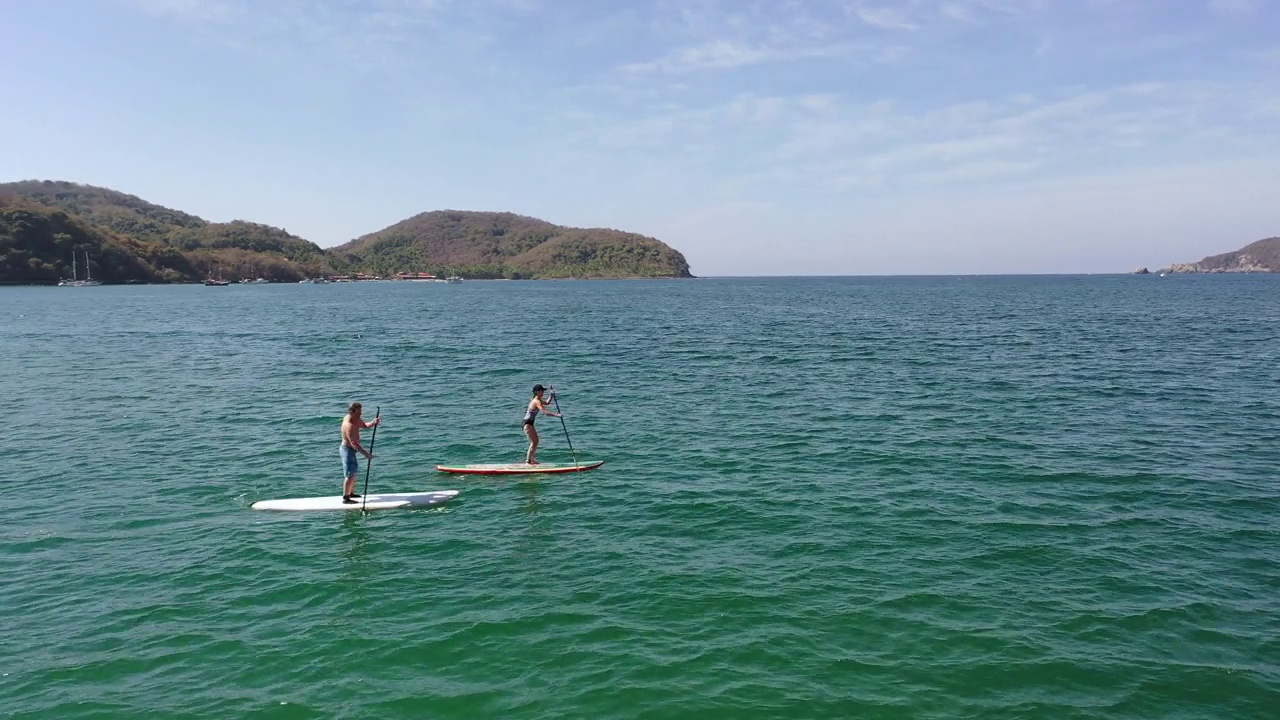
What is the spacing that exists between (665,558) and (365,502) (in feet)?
27.2

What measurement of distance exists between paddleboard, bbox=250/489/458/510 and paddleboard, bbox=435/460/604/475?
2518 millimetres

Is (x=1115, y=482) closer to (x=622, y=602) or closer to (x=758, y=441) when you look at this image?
(x=758, y=441)

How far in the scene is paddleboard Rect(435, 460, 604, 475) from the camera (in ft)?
77.9

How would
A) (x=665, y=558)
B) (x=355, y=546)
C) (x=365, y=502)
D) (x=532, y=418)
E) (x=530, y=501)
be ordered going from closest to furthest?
(x=665, y=558)
(x=355, y=546)
(x=365, y=502)
(x=530, y=501)
(x=532, y=418)

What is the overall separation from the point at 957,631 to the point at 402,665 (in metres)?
9.36

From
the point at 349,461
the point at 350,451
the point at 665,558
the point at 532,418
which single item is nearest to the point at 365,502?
the point at 349,461

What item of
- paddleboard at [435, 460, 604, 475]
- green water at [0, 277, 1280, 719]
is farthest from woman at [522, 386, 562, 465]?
green water at [0, 277, 1280, 719]

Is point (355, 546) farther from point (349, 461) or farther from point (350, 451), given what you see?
point (350, 451)

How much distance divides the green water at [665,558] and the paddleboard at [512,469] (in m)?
0.74

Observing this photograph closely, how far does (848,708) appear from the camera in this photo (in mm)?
11312

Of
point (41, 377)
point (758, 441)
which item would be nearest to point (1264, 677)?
point (758, 441)

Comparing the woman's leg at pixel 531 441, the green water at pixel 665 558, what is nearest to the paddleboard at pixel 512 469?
the woman's leg at pixel 531 441

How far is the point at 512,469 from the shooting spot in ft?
78.3

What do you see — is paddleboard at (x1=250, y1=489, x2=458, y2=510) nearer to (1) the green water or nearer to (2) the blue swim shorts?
(1) the green water
